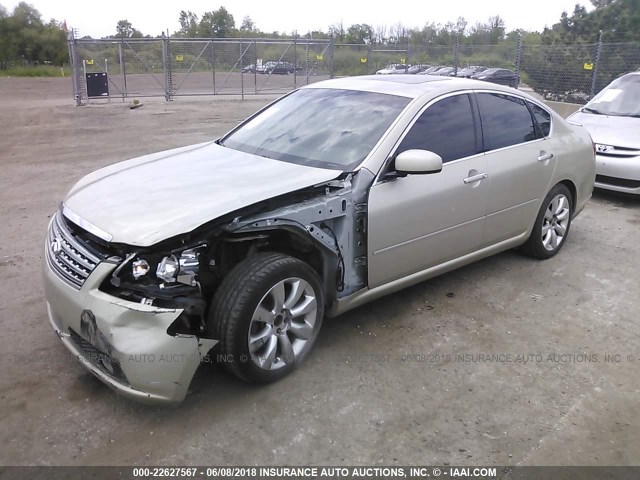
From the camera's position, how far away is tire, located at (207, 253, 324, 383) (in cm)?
287

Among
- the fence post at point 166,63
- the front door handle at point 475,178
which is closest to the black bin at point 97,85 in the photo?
the fence post at point 166,63

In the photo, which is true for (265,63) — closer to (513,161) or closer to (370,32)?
(513,161)

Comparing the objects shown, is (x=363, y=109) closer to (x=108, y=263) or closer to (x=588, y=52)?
(x=108, y=263)

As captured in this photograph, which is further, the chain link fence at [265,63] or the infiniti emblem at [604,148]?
the chain link fence at [265,63]

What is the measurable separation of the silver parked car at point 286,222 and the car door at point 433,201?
12mm

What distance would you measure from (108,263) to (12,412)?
1.01 m

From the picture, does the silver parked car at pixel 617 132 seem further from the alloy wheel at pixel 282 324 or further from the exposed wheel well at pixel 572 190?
the alloy wheel at pixel 282 324

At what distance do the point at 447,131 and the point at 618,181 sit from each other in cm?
441

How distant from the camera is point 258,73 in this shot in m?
22.5

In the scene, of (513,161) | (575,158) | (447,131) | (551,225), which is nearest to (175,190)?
(447,131)

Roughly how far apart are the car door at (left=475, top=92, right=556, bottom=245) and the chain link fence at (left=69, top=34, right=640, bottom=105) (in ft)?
35.8

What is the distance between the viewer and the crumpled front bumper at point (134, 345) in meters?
2.64

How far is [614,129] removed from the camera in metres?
7.56

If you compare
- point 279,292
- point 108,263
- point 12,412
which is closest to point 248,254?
point 279,292
